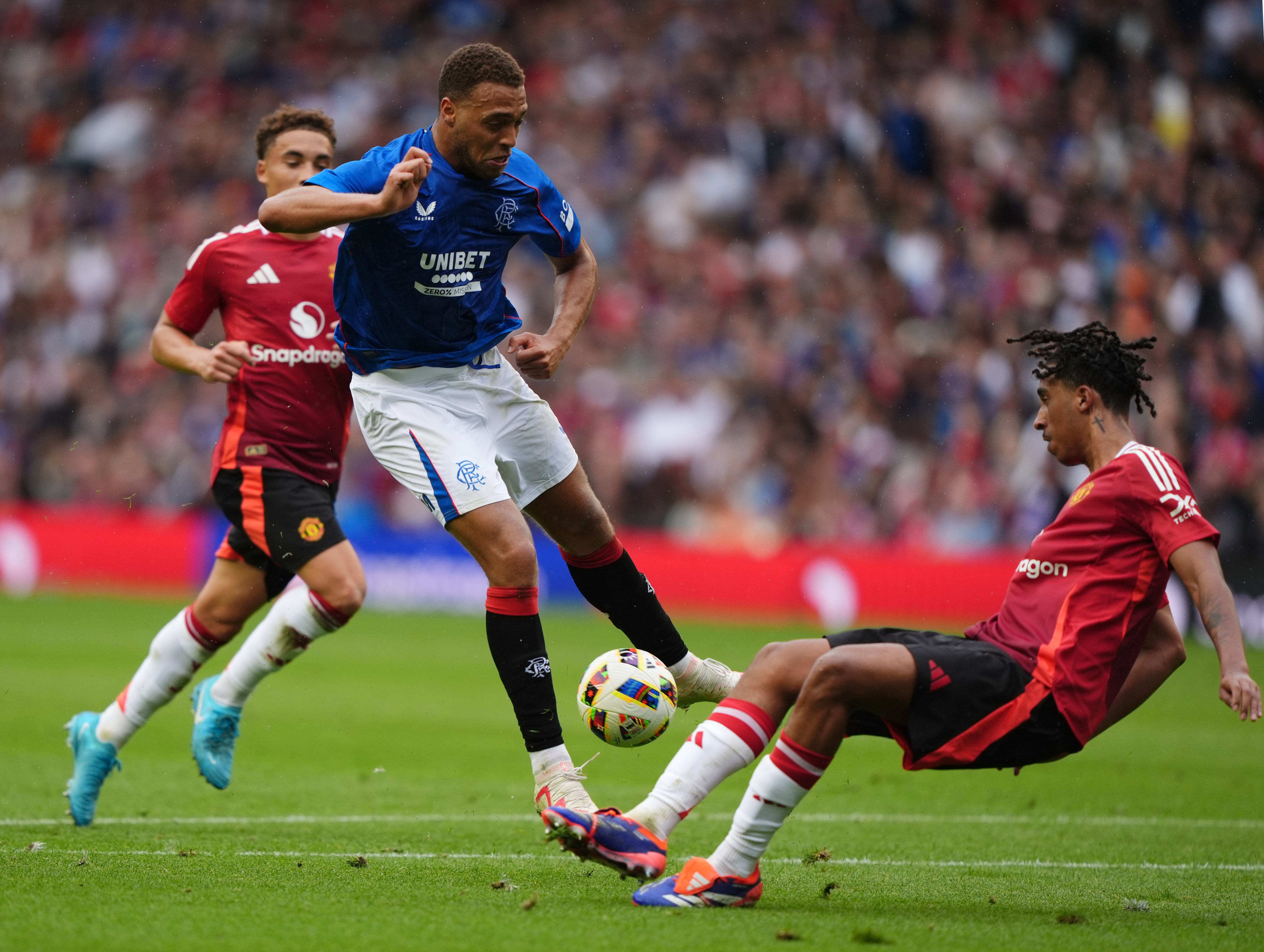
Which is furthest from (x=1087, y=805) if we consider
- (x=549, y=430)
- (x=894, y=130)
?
(x=894, y=130)

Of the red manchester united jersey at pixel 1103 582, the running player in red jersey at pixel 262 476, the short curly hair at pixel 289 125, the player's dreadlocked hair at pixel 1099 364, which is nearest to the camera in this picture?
the red manchester united jersey at pixel 1103 582

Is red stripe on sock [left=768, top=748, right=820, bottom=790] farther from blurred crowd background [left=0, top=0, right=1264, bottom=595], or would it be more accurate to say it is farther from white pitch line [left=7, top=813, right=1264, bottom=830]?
blurred crowd background [left=0, top=0, right=1264, bottom=595]

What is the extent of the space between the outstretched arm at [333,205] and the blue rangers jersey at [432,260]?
0.18m

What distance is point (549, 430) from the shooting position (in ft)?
18.4

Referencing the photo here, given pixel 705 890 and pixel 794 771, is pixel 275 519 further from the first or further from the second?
pixel 794 771

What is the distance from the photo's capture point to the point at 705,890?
4418 millimetres

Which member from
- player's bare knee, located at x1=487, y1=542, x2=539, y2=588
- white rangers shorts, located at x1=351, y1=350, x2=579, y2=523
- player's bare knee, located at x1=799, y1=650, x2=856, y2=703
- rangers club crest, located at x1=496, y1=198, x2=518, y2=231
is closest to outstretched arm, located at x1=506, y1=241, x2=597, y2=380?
white rangers shorts, located at x1=351, y1=350, x2=579, y2=523

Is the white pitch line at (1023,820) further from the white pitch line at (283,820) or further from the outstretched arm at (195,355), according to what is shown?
the outstretched arm at (195,355)

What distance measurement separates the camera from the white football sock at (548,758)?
5.00 meters

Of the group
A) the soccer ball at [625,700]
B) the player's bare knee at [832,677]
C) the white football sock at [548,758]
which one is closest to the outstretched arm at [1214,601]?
the player's bare knee at [832,677]

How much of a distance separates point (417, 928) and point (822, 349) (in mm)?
14244

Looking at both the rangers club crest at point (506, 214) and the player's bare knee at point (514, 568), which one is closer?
the player's bare knee at point (514, 568)

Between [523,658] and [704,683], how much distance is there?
2.92 ft

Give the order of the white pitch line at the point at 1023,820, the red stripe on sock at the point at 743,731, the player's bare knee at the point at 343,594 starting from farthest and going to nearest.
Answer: the white pitch line at the point at 1023,820 < the player's bare knee at the point at 343,594 < the red stripe on sock at the point at 743,731
